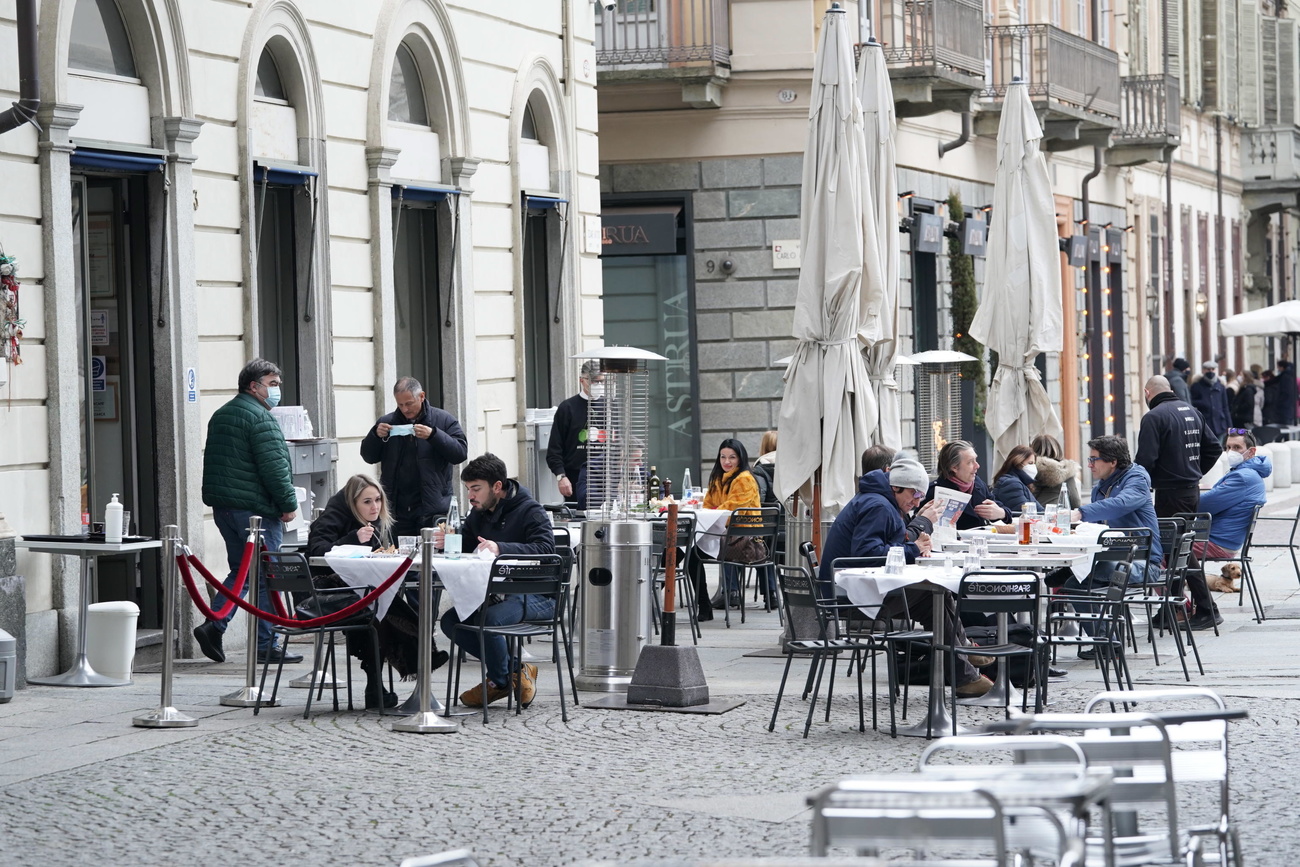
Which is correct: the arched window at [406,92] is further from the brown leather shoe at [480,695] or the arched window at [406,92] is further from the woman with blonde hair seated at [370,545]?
the brown leather shoe at [480,695]

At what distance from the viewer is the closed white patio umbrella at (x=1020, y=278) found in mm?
16891

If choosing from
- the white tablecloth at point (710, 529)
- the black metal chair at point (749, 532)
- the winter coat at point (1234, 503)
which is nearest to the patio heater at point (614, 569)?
the black metal chair at point (749, 532)

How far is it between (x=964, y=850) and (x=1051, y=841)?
52cm

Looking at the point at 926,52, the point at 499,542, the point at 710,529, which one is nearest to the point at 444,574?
the point at 499,542

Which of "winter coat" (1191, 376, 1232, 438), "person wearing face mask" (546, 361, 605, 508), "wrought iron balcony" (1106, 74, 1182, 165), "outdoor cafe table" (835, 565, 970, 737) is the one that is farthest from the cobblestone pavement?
"wrought iron balcony" (1106, 74, 1182, 165)

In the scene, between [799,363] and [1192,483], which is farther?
[1192,483]

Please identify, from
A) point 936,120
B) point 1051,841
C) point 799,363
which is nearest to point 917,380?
point 936,120

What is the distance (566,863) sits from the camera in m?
7.59

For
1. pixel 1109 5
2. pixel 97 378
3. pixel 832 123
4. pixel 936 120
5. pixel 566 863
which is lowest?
pixel 566 863

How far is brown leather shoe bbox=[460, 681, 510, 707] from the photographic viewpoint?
37.2 ft

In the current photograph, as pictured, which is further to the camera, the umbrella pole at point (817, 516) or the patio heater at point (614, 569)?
the umbrella pole at point (817, 516)

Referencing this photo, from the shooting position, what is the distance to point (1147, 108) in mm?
34094

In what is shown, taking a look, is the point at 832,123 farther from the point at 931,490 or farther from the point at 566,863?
the point at 566,863

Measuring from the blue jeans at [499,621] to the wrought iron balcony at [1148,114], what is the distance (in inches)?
962
